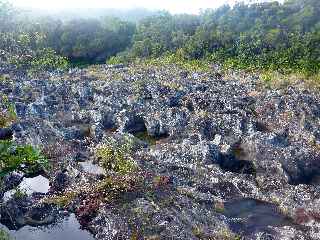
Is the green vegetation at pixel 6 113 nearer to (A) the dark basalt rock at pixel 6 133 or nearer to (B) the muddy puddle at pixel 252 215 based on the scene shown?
(A) the dark basalt rock at pixel 6 133

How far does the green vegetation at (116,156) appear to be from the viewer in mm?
39341

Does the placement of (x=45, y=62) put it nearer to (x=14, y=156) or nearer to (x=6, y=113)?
(x=6, y=113)

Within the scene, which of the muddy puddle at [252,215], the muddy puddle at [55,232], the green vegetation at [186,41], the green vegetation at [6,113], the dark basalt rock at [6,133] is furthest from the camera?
the green vegetation at [186,41]

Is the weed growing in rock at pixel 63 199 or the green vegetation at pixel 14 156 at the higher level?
the green vegetation at pixel 14 156

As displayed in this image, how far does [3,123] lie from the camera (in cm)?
5422

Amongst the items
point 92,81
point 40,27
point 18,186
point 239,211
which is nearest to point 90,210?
point 18,186

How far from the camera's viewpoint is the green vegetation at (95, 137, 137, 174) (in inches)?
1549

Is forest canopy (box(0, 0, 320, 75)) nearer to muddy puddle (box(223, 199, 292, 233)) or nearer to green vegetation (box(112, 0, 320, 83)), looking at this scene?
green vegetation (box(112, 0, 320, 83))

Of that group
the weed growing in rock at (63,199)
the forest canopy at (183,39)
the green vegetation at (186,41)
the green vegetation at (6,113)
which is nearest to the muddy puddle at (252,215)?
the weed growing in rock at (63,199)

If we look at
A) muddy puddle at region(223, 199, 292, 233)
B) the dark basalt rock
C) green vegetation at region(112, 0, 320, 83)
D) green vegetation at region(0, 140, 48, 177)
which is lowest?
green vegetation at region(112, 0, 320, 83)

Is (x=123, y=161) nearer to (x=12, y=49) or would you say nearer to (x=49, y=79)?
(x=49, y=79)

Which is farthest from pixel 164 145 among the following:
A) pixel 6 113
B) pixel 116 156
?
pixel 6 113

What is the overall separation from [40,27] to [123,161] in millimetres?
90202

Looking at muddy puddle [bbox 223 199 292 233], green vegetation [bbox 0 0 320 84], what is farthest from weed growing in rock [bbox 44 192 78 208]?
green vegetation [bbox 0 0 320 84]
